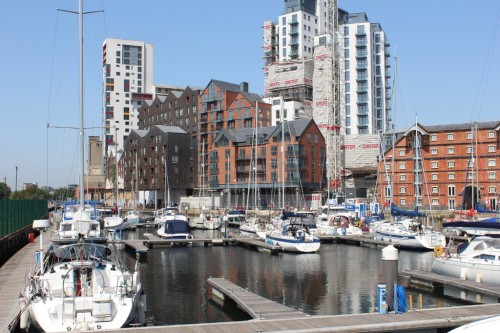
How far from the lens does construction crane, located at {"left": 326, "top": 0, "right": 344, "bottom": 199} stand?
125m

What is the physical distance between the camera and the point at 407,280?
32031mm

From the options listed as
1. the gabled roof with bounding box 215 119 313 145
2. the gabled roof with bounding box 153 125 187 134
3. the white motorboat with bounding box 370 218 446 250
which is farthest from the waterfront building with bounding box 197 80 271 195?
the white motorboat with bounding box 370 218 446 250

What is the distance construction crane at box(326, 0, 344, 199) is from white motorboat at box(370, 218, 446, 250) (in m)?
61.8

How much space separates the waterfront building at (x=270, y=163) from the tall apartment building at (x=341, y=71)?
26.1 meters

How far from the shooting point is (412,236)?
5072cm

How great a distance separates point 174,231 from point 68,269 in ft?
118

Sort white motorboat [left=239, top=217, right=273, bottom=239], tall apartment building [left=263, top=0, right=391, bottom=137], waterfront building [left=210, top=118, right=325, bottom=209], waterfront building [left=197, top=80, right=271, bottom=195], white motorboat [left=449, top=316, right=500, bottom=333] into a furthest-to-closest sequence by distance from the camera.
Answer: tall apartment building [left=263, top=0, right=391, bottom=137], waterfront building [left=197, top=80, right=271, bottom=195], waterfront building [left=210, top=118, right=325, bottom=209], white motorboat [left=239, top=217, right=273, bottom=239], white motorboat [left=449, top=316, right=500, bottom=333]

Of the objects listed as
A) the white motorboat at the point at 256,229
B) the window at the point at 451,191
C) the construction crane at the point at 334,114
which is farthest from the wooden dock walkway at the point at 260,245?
the construction crane at the point at 334,114

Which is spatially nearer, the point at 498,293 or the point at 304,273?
the point at 498,293

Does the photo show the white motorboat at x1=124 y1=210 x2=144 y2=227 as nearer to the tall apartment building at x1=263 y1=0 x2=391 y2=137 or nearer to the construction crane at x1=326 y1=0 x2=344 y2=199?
the construction crane at x1=326 y1=0 x2=344 y2=199

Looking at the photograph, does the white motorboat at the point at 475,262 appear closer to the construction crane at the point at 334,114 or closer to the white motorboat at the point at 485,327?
the white motorboat at the point at 485,327

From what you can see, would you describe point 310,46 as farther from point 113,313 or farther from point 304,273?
point 113,313

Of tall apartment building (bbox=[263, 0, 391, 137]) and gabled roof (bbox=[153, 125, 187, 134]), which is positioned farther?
tall apartment building (bbox=[263, 0, 391, 137])

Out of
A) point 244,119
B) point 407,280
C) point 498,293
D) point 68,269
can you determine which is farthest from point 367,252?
point 244,119
